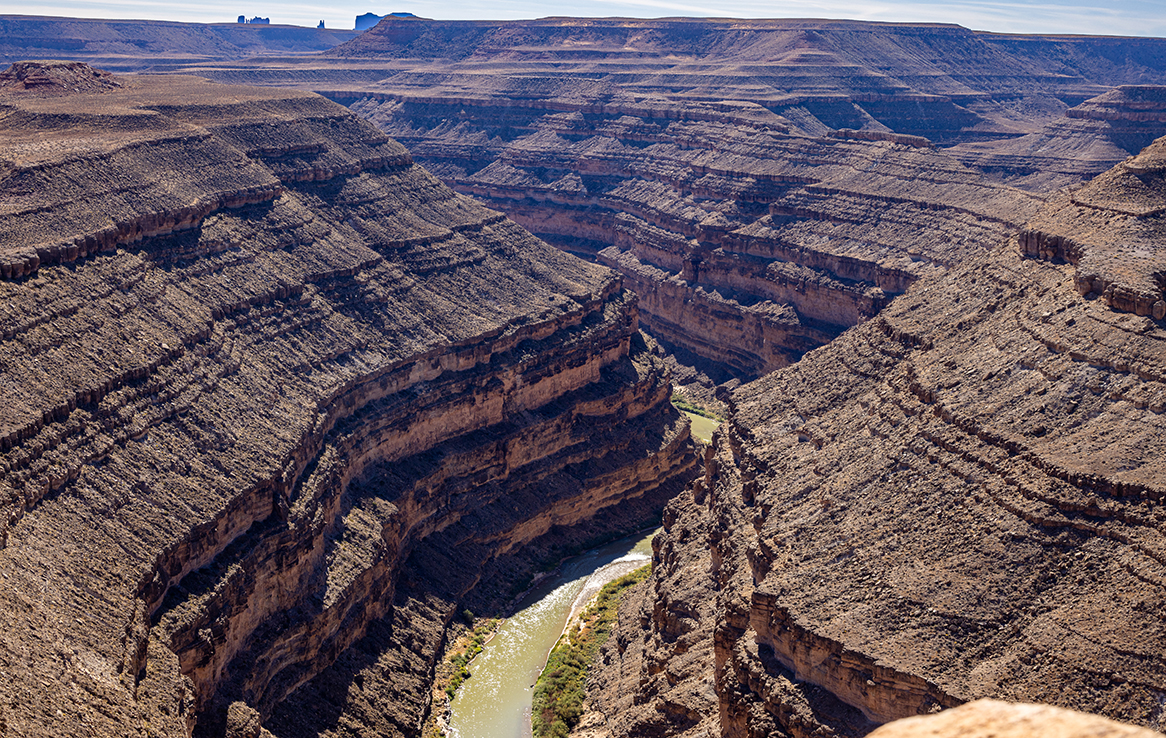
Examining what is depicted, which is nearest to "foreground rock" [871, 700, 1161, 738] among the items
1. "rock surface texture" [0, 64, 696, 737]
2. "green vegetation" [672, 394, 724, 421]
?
"rock surface texture" [0, 64, 696, 737]

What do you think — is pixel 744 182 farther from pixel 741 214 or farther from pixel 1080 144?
pixel 1080 144

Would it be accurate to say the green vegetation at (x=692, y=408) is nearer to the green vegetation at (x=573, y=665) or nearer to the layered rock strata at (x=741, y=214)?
the layered rock strata at (x=741, y=214)

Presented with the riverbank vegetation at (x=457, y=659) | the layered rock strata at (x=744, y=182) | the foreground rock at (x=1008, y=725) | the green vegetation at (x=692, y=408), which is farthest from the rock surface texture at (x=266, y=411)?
the foreground rock at (x=1008, y=725)

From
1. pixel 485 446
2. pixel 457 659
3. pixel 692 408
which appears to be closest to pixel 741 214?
pixel 692 408

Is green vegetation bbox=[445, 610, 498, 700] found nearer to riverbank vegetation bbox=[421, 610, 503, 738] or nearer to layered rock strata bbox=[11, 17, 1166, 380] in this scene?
riverbank vegetation bbox=[421, 610, 503, 738]

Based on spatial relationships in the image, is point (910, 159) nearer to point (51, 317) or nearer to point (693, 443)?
point (693, 443)
